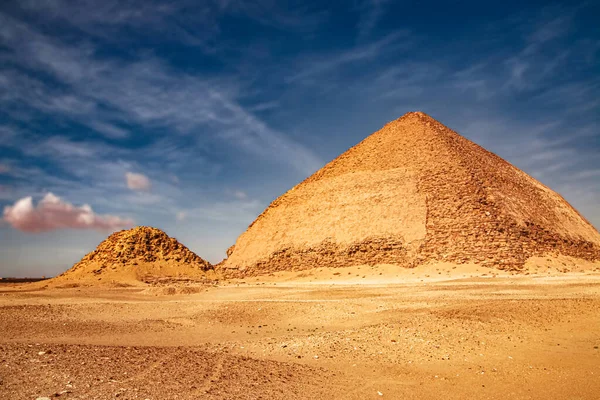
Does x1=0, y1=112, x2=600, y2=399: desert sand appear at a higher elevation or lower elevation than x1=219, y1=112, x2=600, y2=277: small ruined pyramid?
lower

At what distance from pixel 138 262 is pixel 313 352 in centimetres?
2633

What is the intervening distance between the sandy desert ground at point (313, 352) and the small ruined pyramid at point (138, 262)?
15.8 metres

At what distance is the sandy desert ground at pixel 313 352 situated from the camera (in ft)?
18.1

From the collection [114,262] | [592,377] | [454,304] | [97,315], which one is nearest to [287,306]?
[454,304]

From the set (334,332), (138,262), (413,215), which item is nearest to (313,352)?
(334,332)

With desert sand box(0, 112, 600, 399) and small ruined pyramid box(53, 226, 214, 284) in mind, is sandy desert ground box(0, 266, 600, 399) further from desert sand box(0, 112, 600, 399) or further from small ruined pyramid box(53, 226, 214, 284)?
small ruined pyramid box(53, 226, 214, 284)

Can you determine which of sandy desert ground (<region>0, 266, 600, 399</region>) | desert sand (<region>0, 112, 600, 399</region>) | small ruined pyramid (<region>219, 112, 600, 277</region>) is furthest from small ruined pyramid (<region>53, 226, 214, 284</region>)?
sandy desert ground (<region>0, 266, 600, 399</region>)

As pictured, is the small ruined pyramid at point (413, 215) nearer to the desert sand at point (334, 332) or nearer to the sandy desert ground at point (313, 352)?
the desert sand at point (334, 332)

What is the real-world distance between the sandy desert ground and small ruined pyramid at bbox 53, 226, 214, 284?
51.8 ft

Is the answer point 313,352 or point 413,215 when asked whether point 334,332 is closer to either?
point 313,352

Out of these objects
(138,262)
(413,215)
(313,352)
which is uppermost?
(413,215)

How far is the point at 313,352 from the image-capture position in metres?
7.48

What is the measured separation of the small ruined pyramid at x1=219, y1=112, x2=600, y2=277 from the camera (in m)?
31.9

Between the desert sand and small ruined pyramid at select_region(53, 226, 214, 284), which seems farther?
small ruined pyramid at select_region(53, 226, 214, 284)
